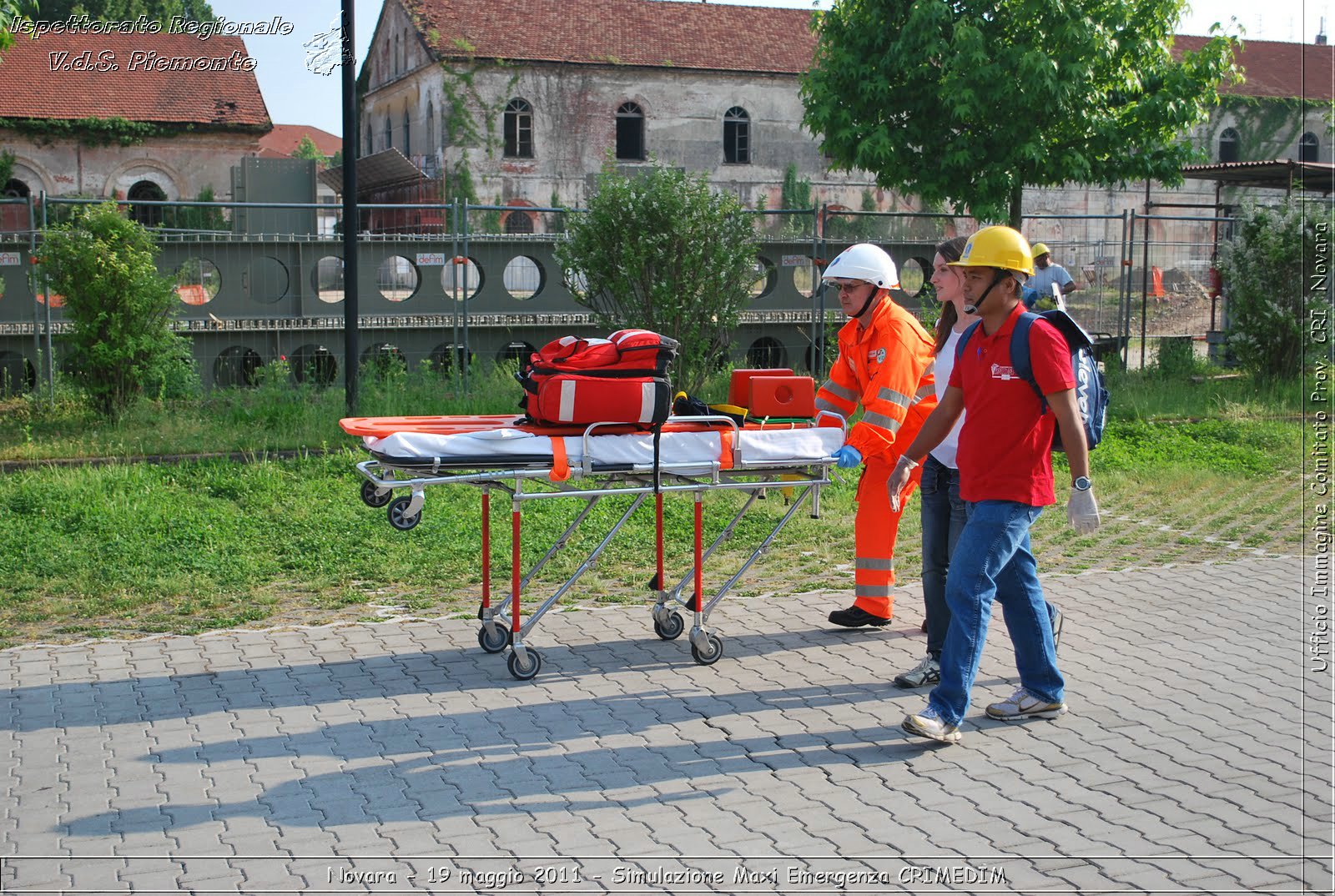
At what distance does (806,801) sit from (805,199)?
4013cm

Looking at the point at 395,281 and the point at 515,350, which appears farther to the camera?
the point at 395,281

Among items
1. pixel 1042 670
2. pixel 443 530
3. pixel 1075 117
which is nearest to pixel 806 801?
pixel 1042 670

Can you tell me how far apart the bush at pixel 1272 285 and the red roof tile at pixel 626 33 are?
27.1 metres

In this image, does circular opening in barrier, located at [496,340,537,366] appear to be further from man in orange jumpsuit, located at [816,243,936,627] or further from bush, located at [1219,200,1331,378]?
man in orange jumpsuit, located at [816,243,936,627]

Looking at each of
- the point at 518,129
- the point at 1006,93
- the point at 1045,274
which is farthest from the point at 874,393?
the point at 518,129

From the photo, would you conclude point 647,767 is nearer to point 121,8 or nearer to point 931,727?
point 931,727

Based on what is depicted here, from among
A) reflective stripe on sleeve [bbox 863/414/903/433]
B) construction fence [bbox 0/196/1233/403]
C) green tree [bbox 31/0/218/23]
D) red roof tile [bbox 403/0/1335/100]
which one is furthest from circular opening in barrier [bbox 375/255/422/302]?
green tree [bbox 31/0/218/23]

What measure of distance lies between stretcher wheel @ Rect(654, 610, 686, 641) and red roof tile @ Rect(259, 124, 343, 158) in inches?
3755

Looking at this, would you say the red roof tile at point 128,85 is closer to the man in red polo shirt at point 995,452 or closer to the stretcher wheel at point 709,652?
the stretcher wheel at point 709,652

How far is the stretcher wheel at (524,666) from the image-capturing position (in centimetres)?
638

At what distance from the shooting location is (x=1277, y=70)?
51062 millimetres

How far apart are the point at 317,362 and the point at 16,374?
11.8ft

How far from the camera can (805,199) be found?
43.6 metres

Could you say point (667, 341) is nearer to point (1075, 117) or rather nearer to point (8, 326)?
point (8, 326)
